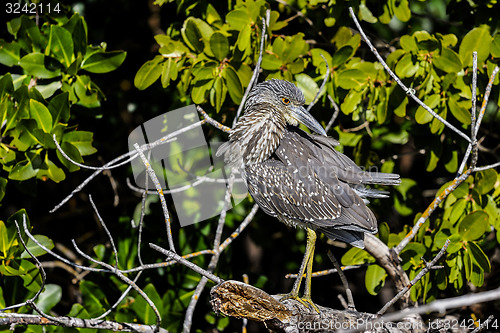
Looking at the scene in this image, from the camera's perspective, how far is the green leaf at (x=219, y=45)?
3.28 m

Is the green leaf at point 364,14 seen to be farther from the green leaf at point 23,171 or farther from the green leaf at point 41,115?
the green leaf at point 23,171

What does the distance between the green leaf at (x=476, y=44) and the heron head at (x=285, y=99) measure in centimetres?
103

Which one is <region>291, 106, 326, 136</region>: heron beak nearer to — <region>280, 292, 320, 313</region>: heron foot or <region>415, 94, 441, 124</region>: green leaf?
<region>415, 94, 441, 124</region>: green leaf

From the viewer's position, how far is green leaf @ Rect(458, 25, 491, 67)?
329 centimetres

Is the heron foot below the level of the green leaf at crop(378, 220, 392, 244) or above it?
below

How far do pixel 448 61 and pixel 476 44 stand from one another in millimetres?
230

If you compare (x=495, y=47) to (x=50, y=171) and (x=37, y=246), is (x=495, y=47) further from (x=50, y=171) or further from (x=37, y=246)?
(x=37, y=246)

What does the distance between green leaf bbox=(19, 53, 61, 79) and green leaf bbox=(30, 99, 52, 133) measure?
314 millimetres

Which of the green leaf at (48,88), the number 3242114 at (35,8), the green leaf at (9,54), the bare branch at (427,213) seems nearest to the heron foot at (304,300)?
the bare branch at (427,213)

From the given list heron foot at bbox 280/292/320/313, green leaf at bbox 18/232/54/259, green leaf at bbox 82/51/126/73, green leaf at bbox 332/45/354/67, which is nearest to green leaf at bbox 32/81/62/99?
green leaf at bbox 82/51/126/73

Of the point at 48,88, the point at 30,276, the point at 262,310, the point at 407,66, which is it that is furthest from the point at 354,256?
the point at 48,88

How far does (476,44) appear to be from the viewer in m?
3.29

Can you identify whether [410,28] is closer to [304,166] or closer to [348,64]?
[348,64]

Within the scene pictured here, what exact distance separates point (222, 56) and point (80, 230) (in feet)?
8.78
